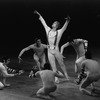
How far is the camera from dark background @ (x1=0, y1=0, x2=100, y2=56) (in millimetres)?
13789

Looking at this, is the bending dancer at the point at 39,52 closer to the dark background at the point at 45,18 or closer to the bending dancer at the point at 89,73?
the bending dancer at the point at 89,73

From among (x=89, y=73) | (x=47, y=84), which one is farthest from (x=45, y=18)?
(x=47, y=84)

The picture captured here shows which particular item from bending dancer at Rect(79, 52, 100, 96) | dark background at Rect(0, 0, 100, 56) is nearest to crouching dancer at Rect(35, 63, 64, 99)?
bending dancer at Rect(79, 52, 100, 96)

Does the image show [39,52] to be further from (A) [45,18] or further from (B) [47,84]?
(A) [45,18]

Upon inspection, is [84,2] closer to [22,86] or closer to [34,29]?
[34,29]

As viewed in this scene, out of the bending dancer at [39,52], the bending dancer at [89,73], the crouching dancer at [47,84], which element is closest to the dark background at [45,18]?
the bending dancer at [39,52]

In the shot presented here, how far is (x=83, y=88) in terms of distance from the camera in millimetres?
6645

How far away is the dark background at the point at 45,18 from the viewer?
13789 millimetres

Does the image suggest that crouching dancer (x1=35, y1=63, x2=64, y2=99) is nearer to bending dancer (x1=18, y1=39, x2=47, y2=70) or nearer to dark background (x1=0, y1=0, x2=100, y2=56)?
bending dancer (x1=18, y1=39, x2=47, y2=70)

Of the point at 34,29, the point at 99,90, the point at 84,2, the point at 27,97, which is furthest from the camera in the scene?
the point at 84,2

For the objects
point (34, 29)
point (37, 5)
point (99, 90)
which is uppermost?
point (37, 5)

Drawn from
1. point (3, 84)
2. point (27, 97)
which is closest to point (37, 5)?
point (3, 84)

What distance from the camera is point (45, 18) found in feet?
47.2

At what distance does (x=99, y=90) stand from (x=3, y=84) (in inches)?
81.0
